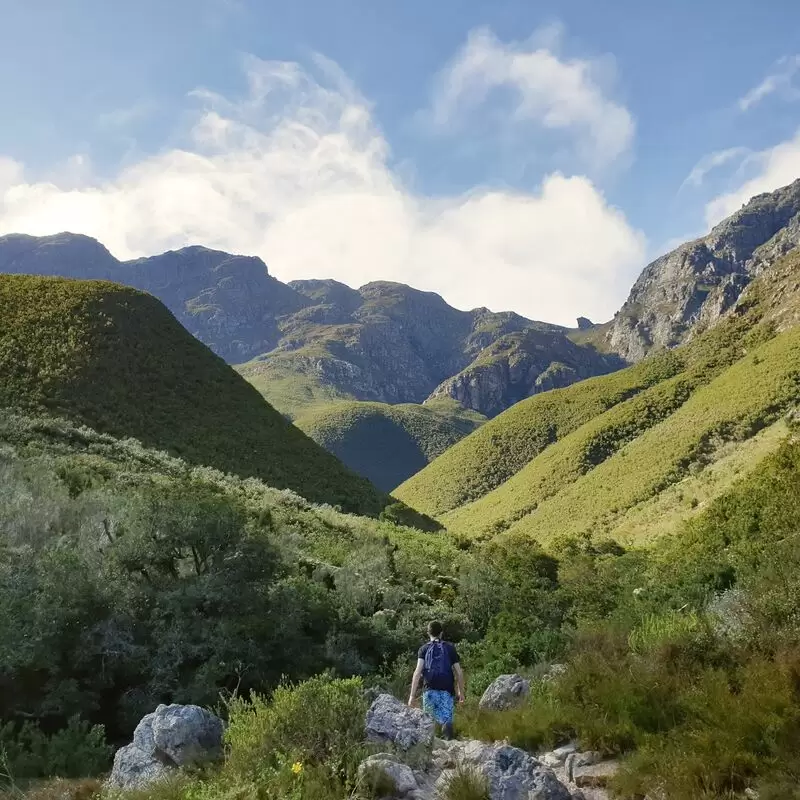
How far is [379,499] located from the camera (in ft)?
146

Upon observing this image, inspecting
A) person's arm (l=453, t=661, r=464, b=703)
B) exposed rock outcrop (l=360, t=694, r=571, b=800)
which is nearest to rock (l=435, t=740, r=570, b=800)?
exposed rock outcrop (l=360, t=694, r=571, b=800)

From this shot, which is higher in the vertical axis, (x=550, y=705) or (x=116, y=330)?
(x=116, y=330)

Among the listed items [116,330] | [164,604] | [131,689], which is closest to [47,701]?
[131,689]

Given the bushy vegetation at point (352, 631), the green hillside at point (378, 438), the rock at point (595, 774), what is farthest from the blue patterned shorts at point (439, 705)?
the green hillside at point (378, 438)

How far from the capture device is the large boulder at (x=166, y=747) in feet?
21.9

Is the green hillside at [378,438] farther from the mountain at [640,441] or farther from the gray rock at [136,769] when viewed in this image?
the gray rock at [136,769]

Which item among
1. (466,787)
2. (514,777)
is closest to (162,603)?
(466,787)

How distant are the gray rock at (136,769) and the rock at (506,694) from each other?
4014 mm

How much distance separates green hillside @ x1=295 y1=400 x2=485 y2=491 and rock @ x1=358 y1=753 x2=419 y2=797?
506 ft

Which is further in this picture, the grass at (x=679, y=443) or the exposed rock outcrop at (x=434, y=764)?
the grass at (x=679, y=443)

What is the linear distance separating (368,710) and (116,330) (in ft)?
143

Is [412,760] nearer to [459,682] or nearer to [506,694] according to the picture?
[459,682]

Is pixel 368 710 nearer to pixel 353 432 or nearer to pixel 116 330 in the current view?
pixel 116 330

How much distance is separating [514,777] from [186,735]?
3763 mm
